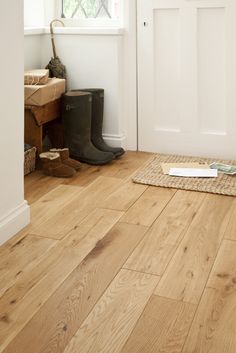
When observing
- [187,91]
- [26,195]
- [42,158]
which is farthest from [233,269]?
[187,91]

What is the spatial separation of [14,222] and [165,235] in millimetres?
627

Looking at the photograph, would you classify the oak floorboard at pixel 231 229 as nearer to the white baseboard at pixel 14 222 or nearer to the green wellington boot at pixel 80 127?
the white baseboard at pixel 14 222

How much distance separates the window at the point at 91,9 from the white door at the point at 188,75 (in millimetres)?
244

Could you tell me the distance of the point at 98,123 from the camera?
327cm

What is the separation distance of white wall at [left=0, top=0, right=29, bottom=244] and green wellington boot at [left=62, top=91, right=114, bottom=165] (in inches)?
39.8

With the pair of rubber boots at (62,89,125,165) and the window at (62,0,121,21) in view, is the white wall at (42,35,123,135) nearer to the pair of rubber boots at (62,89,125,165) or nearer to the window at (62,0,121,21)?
the pair of rubber boots at (62,89,125,165)

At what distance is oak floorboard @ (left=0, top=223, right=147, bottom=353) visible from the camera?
1409 mm

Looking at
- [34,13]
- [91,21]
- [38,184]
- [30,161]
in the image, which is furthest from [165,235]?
[34,13]

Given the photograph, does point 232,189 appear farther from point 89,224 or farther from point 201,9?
point 201,9

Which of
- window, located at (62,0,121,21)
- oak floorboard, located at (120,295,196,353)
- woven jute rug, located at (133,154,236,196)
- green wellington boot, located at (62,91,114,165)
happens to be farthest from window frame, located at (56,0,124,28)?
oak floorboard, located at (120,295,196,353)

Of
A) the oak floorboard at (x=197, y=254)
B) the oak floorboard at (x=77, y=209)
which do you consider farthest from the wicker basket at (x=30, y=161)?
the oak floorboard at (x=197, y=254)

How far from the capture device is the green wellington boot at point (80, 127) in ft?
10.1

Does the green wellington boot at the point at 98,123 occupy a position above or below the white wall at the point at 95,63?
below

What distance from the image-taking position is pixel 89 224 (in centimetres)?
223
